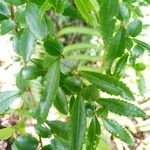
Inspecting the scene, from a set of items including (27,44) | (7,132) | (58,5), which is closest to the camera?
(58,5)

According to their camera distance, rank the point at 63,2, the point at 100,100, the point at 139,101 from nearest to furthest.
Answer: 1. the point at 63,2
2. the point at 100,100
3. the point at 139,101

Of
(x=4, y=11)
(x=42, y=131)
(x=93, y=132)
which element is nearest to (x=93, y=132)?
(x=93, y=132)

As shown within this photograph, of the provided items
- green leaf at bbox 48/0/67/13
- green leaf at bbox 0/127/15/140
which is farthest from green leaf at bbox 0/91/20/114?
green leaf at bbox 48/0/67/13

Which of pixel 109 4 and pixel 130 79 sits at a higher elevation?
pixel 109 4

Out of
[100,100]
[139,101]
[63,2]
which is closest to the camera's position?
[63,2]

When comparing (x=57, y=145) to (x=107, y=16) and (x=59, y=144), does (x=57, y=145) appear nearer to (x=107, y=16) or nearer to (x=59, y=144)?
(x=59, y=144)


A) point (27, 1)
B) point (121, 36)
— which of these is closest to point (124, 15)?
point (121, 36)

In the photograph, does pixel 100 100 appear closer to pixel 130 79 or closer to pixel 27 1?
pixel 27 1
